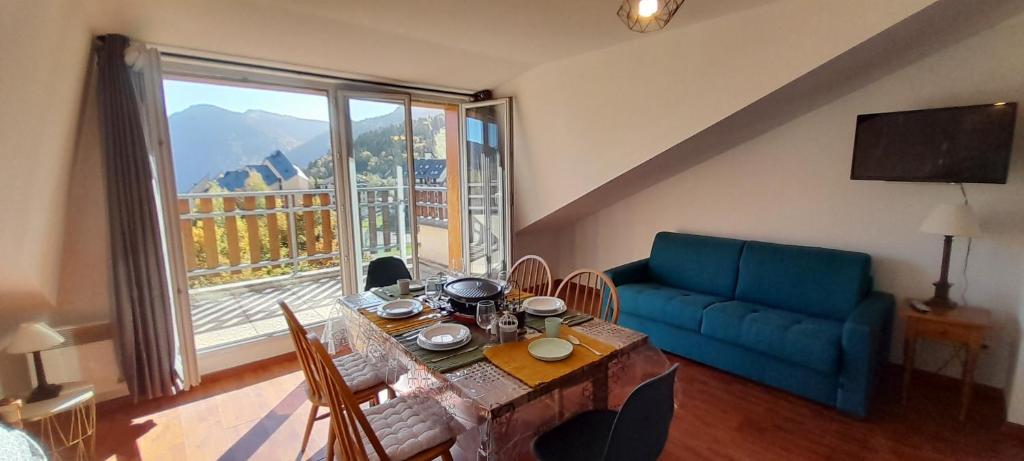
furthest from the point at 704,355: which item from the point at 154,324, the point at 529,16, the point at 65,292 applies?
the point at 65,292

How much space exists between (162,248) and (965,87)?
472 centimetres

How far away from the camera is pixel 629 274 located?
11.4 ft

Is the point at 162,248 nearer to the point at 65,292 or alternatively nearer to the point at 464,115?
the point at 65,292

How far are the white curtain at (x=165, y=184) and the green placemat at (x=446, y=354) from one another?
1793mm

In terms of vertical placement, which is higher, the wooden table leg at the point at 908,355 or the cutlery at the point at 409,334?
the cutlery at the point at 409,334

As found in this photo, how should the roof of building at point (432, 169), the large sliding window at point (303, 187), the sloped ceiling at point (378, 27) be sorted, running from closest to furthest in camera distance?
the sloped ceiling at point (378, 27) < the large sliding window at point (303, 187) < the roof of building at point (432, 169)

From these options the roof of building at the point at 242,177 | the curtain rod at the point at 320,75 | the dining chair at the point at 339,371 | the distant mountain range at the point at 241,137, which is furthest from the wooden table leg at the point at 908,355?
the roof of building at the point at 242,177

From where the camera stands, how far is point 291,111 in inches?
138

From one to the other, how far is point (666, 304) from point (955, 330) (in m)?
1.45

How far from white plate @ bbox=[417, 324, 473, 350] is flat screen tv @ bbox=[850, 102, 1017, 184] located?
261 cm

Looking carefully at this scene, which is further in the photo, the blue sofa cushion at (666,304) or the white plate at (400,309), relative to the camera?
the blue sofa cushion at (666,304)

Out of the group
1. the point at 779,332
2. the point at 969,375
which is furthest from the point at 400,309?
the point at 969,375

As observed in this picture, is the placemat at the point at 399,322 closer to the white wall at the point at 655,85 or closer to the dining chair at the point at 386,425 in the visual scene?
the dining chair at the point at 386,425

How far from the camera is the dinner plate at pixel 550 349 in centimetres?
158
